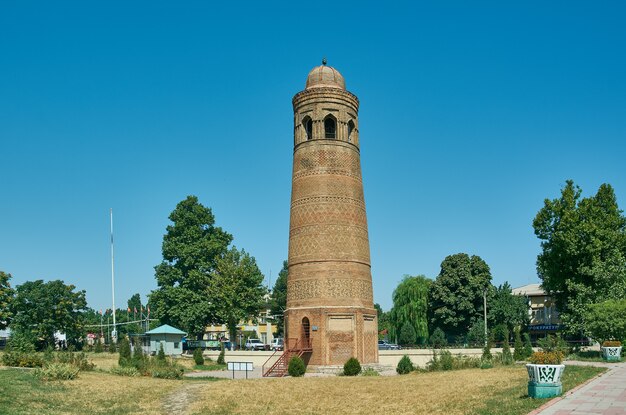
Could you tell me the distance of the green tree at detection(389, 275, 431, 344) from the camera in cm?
5959

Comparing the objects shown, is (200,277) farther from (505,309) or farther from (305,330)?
(505,309)

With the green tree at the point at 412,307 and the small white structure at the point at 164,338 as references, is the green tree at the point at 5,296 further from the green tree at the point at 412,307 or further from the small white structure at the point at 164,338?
the green tree at the point at 412,307

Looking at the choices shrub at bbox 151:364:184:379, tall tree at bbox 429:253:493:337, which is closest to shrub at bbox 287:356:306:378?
shrub at bbox 151:364:184:379

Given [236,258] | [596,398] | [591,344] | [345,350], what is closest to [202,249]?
[236,258]

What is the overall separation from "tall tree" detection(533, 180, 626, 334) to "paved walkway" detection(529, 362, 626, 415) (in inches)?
675

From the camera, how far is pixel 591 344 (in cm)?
3734

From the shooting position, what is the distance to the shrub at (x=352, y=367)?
1168 inches

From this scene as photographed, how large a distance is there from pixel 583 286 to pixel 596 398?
22.4 meters

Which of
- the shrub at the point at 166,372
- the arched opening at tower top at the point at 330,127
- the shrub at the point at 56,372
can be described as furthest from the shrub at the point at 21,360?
the arched opening at tower top at the point at 330,127

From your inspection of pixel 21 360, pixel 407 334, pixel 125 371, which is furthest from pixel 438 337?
pixel 21 360

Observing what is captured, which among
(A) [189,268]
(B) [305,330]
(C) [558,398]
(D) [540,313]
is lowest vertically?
(D) [540,313]

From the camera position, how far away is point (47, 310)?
4831cm

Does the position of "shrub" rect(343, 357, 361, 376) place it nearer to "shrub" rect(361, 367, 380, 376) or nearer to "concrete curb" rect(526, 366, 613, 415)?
"shrub" rect(361, 367, 380, 376)

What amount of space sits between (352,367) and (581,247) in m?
16.1
